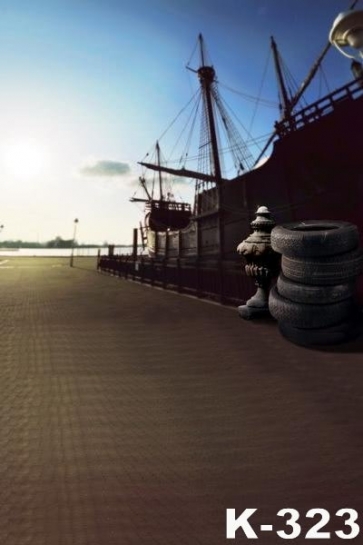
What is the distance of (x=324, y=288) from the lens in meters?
5.68

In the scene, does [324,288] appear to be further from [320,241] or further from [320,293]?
[320,241]

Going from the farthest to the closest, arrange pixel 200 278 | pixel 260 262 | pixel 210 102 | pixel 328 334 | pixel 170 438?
pixel 210 102, pixel 200 278, pixel 260 262, pixel 328 334, pixel 170 438

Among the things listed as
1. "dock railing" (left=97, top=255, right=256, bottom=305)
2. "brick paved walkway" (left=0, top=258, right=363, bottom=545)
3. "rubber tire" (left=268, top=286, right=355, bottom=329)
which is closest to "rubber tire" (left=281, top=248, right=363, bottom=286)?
"rubber tire" (left=268, top=286, right=355, bottom=329)

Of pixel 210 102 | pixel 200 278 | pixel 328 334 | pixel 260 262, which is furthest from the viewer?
pixel 210 102

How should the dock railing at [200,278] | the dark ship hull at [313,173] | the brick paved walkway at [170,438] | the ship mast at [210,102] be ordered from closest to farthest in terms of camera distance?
the brick paved walkway at [170,438]
the dock railing at [200,278]
the dark ship hull at [313,173]
the ship mast at [210,102]

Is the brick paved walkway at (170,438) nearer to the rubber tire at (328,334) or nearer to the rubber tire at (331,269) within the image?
the rubber tire at (328,334)

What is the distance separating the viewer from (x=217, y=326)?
7.43m

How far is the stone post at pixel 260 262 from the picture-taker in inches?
305

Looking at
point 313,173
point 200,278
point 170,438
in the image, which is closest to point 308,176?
point 313,173

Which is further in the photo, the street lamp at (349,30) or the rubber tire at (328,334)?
the street lamp at (349,30)

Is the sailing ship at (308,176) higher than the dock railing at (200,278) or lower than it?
higher

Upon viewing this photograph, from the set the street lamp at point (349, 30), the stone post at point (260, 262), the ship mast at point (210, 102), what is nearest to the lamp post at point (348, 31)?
the street lamp at point (349, 30)

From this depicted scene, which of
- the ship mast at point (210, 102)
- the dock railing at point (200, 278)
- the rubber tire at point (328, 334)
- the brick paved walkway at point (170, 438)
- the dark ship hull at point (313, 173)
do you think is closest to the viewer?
the brick paved walkway at point (170, 438)

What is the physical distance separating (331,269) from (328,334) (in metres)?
1.02
